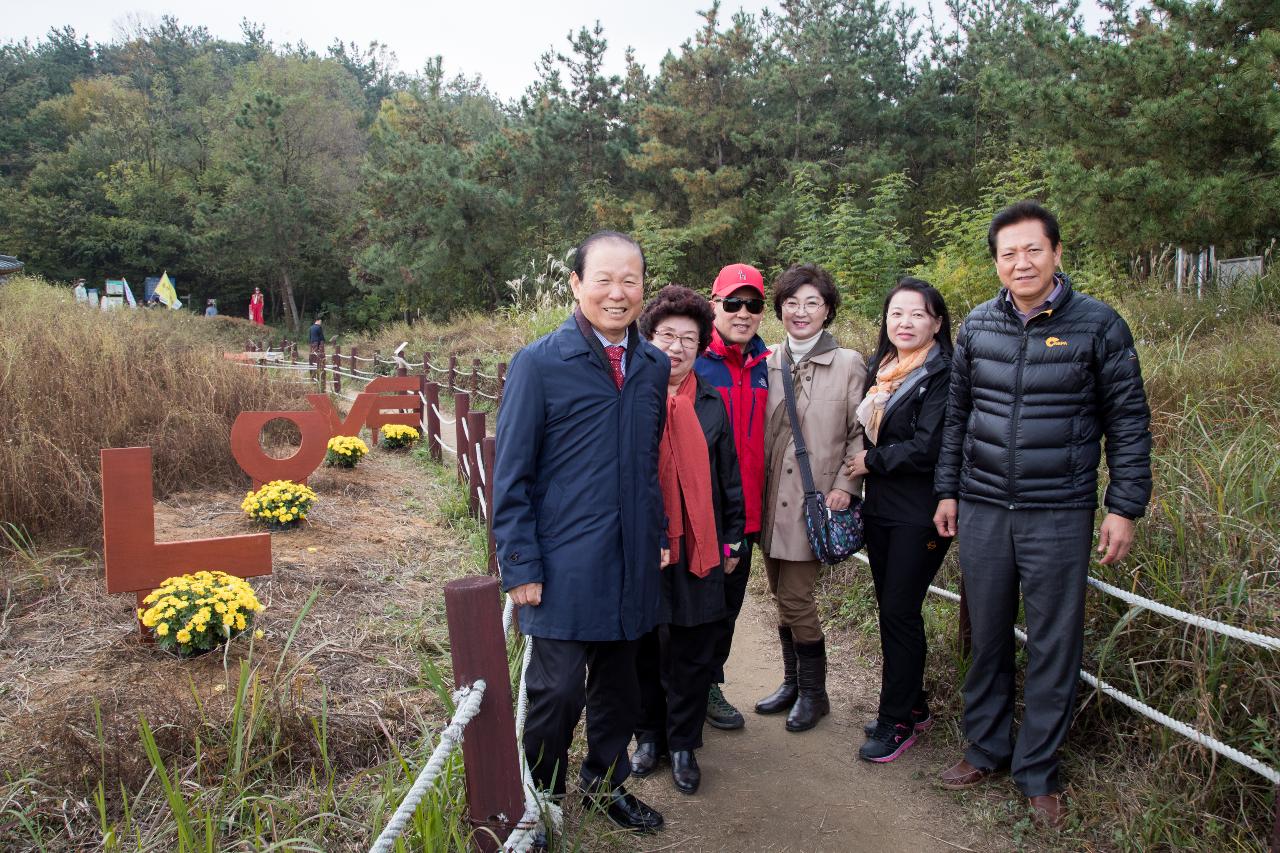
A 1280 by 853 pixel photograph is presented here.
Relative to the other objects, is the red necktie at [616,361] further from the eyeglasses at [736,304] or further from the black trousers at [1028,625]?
the black trousers at [1028,625]

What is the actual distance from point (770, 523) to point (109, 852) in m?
2.18

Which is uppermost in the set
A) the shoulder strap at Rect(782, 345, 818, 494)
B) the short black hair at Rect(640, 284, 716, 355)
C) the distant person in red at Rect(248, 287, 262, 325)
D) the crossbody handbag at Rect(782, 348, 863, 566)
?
the distant person in red at Rect(248, 287, 262, 325)

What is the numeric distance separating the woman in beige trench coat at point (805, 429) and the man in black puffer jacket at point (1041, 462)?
0.51 m

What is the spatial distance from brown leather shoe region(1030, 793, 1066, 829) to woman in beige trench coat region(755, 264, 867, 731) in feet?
3.01

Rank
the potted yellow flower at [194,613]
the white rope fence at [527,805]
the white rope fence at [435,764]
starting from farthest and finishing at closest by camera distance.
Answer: the potted yellow flower at [194,613]
the white rope fence at [527,805]
the white rope fence at [435,764]

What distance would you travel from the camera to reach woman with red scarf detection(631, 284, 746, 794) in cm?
258

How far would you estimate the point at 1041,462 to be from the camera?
236 cm

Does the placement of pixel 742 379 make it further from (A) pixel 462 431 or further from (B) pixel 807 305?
(A) pixel 462 431

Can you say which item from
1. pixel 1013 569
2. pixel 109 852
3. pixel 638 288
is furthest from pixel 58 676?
pixel 1013 569

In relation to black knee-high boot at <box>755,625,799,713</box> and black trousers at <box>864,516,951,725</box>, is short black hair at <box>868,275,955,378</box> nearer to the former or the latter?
black trousers at <box>864,516,951,725</box>

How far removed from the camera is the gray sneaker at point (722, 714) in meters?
3.22

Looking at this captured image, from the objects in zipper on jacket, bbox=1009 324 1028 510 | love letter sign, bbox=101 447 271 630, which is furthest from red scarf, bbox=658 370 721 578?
love letter sign, bbox=101 447 271 630

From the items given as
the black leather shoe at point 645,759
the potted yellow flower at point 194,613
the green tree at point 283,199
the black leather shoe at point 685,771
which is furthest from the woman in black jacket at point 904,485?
the green tree at point 283,199

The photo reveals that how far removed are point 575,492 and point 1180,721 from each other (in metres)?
1.78
